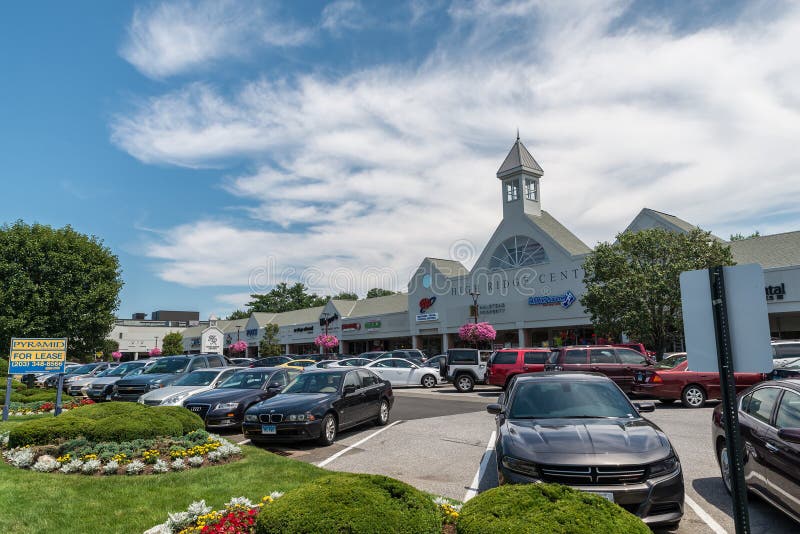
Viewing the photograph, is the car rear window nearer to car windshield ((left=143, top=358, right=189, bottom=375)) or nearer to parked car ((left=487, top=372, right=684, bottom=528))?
car windshield ((left=143, top=358, right=189, bottom=375))

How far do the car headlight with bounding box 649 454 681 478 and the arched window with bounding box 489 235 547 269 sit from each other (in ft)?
114

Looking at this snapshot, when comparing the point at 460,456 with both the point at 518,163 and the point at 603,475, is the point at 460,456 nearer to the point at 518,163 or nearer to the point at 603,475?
the point at 603,475

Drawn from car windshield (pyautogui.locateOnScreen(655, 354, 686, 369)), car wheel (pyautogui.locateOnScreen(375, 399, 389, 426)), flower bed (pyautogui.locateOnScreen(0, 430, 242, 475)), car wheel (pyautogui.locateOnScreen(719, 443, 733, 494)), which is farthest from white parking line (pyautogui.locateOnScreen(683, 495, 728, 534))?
car windshield (pyautogui.locateOnScreen(655, 354, 686, 369))

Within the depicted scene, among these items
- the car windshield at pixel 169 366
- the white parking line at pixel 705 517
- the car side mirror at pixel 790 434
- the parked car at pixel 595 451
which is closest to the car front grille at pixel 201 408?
the car windshield at pixel 169 366

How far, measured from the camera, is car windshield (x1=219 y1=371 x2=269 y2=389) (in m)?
14.4

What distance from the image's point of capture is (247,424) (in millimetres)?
11094

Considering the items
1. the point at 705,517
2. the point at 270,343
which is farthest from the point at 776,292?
the point at 270,343

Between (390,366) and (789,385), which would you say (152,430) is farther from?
(390,366)

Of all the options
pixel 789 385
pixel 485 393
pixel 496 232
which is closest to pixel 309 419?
pixel 789 385

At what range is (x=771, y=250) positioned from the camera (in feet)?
101

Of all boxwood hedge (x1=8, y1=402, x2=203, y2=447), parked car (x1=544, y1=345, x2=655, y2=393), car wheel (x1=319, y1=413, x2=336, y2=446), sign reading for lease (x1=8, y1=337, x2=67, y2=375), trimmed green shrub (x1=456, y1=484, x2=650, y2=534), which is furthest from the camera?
parked car (x1=544, y1=345, x2=655, y2=393)

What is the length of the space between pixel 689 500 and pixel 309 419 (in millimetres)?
6605

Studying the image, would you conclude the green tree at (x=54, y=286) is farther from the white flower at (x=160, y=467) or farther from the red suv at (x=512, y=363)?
the white flower at (x=160, y=467)

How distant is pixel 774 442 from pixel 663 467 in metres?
1.15
